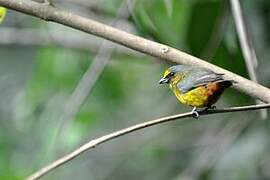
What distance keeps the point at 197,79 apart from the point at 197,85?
57 millimetres

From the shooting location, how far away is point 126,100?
13.4 feet

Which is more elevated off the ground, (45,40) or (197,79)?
(197,79)

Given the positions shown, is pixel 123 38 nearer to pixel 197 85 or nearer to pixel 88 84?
pixel 197 85

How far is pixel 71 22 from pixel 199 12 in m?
1.36

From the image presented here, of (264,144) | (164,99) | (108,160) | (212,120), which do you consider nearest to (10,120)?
(108,160)

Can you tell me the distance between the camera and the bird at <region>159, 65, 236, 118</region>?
175cm

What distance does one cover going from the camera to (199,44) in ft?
9.87

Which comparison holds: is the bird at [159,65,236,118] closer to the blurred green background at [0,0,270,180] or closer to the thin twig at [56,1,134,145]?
the thin twig at [56,1,134,145]

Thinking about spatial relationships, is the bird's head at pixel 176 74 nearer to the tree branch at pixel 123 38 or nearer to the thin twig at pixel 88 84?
the tree branch at pixel 123 38

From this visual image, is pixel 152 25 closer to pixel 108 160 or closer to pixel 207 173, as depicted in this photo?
pixel 207 173

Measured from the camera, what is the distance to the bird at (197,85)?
1747mm

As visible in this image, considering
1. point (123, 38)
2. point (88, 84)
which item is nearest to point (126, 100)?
point (88, 84)

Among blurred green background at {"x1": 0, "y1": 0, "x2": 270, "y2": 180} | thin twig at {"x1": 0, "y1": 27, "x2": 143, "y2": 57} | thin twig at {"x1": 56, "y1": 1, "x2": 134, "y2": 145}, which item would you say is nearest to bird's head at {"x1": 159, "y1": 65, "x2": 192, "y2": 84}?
thin twig at {"x1": 56, "y1": 1, "x2": 134, "y2": 145}

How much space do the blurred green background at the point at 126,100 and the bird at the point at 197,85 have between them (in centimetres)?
67
